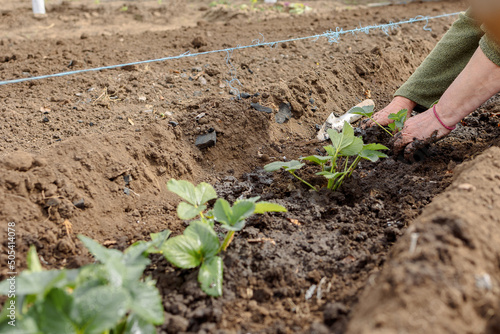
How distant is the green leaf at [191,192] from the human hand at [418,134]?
4.36 ft

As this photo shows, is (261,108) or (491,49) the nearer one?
(491,49)

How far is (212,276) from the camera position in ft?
5.27

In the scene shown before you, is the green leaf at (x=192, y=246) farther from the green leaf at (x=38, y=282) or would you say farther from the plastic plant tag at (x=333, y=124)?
the plastic plant tag at (x=333, y=124)

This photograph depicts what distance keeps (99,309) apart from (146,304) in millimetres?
136

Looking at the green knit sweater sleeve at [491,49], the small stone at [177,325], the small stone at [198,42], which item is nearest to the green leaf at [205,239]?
the small stone at [177,325]

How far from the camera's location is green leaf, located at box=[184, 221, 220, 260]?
1.65 metres

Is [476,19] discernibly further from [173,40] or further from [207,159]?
[173,40]

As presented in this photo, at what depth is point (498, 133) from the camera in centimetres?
279

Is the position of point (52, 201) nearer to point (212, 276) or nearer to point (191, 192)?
point (191, 192)

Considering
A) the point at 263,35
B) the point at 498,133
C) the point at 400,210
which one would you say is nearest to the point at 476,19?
the point at 498,133

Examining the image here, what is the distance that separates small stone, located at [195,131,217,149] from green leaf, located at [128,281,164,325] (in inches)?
58.8

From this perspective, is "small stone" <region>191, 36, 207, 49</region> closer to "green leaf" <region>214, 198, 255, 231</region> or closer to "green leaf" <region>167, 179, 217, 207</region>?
"green leaf" <region>167, 179, 217, 207</region>

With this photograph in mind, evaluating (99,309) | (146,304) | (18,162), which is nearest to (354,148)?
(146,304)

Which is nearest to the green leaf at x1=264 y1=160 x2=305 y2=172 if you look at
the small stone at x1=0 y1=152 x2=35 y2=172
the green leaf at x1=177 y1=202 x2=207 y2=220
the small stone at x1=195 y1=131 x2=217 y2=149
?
the green leaf at x1=177 y1=202 x2=207 y2=220
